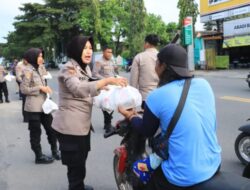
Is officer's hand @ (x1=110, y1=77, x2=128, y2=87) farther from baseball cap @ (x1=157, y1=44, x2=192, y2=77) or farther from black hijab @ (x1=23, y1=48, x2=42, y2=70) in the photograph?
black hijab @ (x1=23, y1=48, x2=42, y2=70)

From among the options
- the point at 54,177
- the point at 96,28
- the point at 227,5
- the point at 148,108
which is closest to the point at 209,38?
the point at 227,5

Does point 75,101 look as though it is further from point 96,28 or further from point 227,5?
point 96,28

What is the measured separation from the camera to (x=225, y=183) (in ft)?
8.25

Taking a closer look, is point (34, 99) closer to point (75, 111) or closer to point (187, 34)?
point (75, 111)

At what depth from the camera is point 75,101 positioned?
399 cm

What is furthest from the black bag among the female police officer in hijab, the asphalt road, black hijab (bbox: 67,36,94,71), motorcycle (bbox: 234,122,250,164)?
motorcycle (bbox: 234,122,250,164)

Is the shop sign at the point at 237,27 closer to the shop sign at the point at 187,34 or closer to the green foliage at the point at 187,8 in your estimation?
the shop sign at the point at 187,34

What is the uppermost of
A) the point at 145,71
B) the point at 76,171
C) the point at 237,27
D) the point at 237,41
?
the point at 237,27

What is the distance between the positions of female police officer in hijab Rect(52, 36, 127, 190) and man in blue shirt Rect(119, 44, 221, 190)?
3.92 ft

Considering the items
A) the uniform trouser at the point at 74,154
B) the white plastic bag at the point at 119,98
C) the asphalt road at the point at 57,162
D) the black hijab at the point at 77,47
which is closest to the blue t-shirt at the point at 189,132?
the white plastic bag at the point at 119,98

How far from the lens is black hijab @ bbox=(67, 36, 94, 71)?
3.84m

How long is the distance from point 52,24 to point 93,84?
5630 centimetres

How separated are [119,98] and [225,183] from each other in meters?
1.28

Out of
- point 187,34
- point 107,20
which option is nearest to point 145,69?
point 187,34
